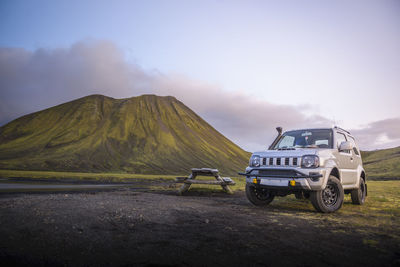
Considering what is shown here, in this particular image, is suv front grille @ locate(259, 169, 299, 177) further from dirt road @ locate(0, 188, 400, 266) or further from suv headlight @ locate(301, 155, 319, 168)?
dirt road @ locate(0, 188, 400, 266)

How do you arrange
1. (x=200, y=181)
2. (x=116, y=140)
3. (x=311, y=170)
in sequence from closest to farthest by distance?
(x=311, y=170) → (x=200, y=181) → (x=116, y=140)

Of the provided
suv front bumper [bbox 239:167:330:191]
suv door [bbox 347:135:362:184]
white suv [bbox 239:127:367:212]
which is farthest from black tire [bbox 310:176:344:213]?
suv door [bbox 347:135:362:184]

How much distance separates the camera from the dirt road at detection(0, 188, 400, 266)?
3449 millimetres

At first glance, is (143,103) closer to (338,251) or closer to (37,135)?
(37,135)

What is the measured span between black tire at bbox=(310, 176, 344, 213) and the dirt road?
110cm

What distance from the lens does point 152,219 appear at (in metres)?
5.98

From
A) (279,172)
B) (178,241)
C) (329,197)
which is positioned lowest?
(178,241)

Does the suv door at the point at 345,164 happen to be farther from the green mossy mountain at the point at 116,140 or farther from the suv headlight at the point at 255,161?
the green mossy mountain at the point at 116,140

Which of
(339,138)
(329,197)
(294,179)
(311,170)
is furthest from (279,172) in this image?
(339,138)

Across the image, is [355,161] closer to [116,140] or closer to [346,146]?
[346,146]

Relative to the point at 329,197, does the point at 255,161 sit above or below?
above

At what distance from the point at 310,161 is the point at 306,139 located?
1.86 meters

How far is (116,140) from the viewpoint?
355 ft

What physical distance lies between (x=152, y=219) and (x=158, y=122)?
128 m
